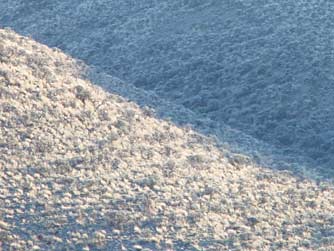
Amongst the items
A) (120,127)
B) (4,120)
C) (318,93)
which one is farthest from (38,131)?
(318,93)

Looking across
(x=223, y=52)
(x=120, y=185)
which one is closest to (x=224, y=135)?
(x=120, y=185)

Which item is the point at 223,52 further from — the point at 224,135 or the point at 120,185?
the point at 120,185

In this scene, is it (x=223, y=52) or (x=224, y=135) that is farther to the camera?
(x=223, y=52)

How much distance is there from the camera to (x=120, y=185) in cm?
1681

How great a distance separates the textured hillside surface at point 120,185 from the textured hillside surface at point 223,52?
11.9 feet

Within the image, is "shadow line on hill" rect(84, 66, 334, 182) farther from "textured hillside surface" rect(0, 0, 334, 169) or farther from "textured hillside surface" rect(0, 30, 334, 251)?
"textured hillside surface" rect(0, 0, 334, 169)

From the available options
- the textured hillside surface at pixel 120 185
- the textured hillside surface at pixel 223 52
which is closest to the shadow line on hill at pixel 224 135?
the textured hillside surface at pixel 120 185

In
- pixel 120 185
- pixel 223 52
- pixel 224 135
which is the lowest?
pixel 120 185

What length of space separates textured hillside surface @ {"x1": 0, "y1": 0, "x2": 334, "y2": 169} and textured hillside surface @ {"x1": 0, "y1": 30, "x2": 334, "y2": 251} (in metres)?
3.63

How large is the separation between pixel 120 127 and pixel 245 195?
3641mm

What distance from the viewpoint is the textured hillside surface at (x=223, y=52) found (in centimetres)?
2444

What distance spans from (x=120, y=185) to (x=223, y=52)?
1251 cm

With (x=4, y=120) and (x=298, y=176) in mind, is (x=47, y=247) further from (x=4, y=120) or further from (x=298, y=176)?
(x=298, y=176)

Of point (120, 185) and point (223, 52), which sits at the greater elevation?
point (223, 52)
